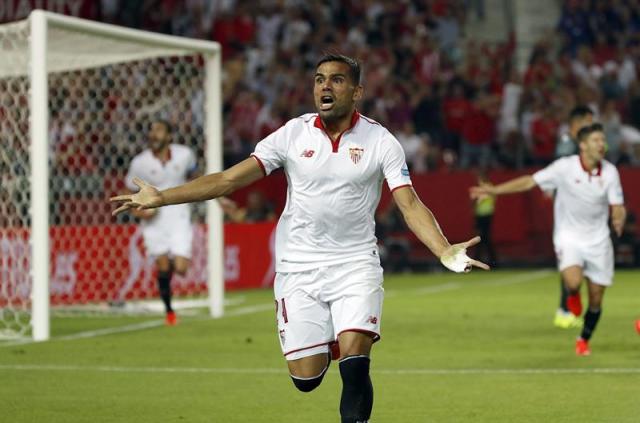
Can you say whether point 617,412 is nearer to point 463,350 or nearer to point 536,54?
point 463,350

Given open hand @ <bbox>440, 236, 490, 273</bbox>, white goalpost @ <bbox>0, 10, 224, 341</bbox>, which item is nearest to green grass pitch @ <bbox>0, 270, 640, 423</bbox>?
white goalpost @ <bbox>0, 10, 224, 341</bbox>

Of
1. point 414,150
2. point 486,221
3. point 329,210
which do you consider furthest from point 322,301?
point 414,150

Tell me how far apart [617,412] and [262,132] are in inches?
643

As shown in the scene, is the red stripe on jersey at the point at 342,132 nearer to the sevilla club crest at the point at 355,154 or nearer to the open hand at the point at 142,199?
the sevilla club crest at the point at 355,154

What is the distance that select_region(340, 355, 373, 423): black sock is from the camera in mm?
7359

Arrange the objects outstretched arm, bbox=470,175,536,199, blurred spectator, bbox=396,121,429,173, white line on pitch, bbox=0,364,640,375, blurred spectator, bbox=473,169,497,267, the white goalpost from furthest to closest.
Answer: blurred spectator, bbox=396,121,429,173, blurred spectator, bbox=473,169,497,267, the white goalpost, outstretched arm, bbox=470,175,536,199, white line on pitch, bbox=0,364,640,375

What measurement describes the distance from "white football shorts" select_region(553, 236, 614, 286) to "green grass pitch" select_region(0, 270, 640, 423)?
2.31 feet

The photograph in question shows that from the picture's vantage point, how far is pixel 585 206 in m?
14.0

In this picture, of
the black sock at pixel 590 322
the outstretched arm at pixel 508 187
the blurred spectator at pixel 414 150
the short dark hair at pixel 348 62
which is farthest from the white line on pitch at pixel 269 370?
the blurred spectator at pixel 414 150

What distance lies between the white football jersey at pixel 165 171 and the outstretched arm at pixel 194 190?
871cm

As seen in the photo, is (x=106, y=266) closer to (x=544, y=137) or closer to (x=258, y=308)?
(x=258, y=308)

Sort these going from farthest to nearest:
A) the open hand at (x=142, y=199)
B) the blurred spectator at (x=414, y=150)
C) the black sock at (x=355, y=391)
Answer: the blurred spectator at (x=414, y=150)
the black sock at (x=355, y=391)
the open hand at (x=142, y=199)

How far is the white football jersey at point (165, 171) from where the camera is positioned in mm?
16375

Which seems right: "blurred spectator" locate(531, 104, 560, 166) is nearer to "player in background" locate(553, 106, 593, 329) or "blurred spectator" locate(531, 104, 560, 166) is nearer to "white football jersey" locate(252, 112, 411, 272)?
"player in background" locate(553, 106, 593, 329)
